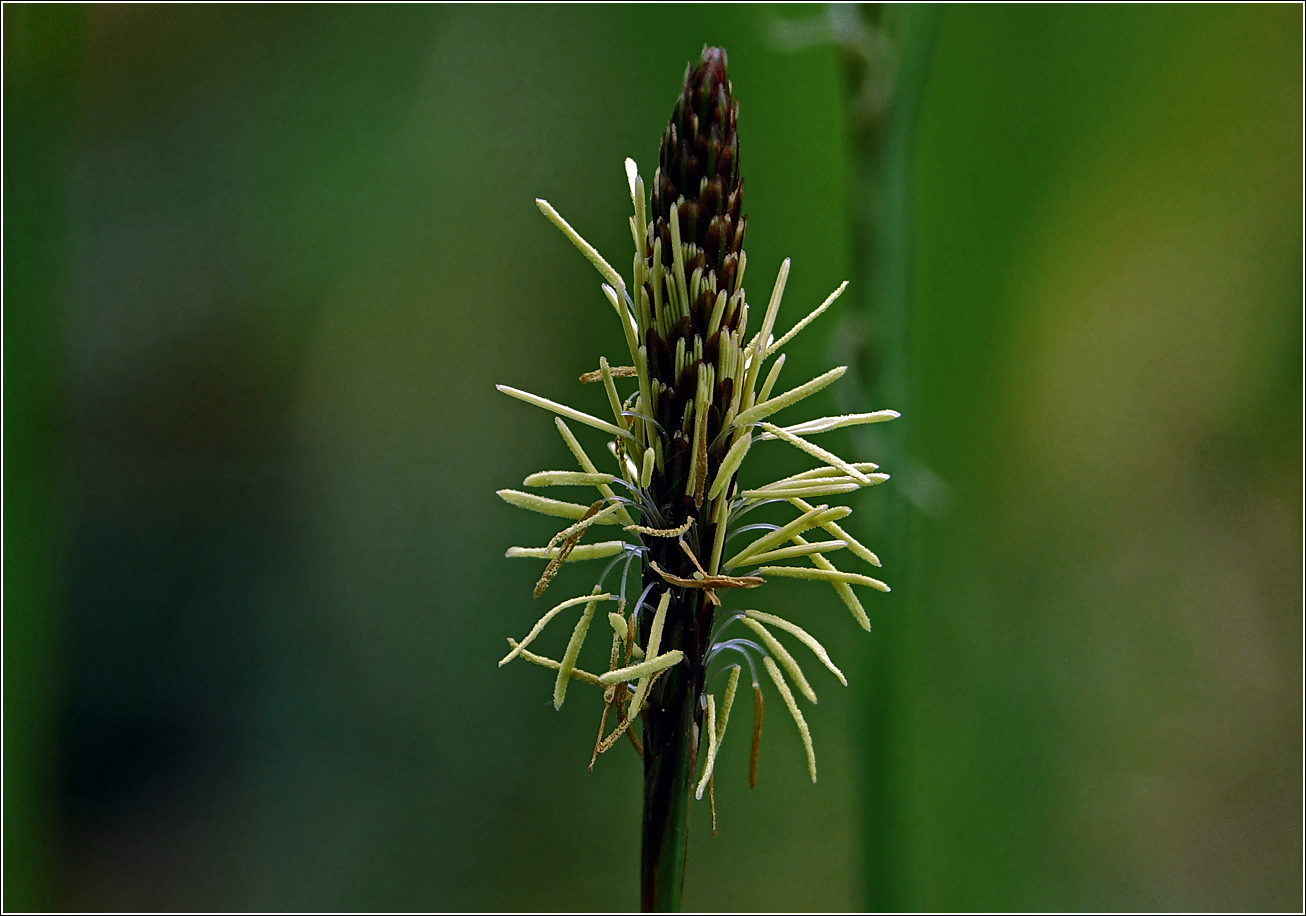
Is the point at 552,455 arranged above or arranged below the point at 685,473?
above

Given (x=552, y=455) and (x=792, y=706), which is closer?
(x=792, y=706)

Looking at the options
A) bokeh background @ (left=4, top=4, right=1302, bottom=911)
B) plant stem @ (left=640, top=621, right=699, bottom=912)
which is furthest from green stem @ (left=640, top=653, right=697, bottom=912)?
bokeh background @ (left=4, top=4, right=1302, bottom=911)

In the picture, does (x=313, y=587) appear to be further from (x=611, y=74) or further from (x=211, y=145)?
(x=611, y=74)

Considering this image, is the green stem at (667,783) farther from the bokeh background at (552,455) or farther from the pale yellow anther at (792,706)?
the bokeh background at (552,455)

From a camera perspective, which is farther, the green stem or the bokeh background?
the bokeh background

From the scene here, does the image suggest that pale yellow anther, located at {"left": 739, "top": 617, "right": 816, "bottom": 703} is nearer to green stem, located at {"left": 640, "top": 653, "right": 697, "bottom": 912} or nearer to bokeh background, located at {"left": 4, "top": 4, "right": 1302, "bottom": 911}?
green stem, located at {"left": 640, "top": 653, "right": 697, "bottom": 912}

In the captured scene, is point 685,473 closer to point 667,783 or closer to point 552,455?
point 667,783

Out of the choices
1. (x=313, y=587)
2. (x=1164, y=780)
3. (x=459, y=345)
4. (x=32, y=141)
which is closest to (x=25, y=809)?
(x=32, y=141)

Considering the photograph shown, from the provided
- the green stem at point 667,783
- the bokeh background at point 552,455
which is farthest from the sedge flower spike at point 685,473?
the bokeh background at point 552,455

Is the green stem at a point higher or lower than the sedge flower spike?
lower

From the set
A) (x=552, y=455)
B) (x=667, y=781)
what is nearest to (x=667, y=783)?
(x=667, y=781)
